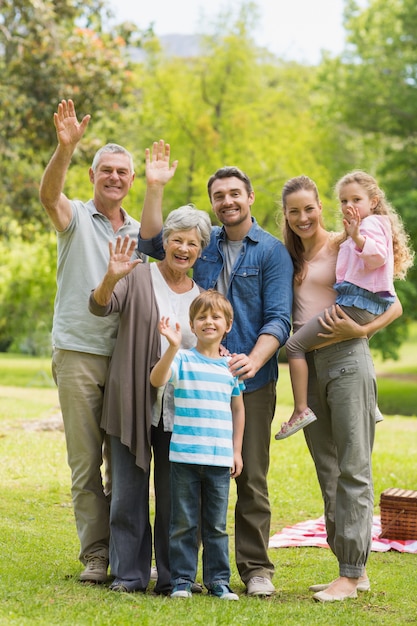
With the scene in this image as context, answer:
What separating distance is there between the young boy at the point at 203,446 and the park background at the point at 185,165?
10.1 inches

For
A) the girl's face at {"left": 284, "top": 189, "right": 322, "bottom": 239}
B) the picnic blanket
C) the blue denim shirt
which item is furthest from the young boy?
the picnic blanket

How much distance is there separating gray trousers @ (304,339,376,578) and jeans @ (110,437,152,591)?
1.09 metres

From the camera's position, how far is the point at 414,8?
23531 mm

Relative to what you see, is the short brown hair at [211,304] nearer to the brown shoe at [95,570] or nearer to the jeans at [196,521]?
the jeans at [196,521]

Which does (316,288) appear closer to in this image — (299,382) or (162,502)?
(299,382)

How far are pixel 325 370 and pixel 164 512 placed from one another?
47.3 inches

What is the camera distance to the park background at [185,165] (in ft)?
16.9

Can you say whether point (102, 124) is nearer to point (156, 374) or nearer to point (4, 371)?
point (4, 371)

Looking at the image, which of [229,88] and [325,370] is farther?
[229,88]

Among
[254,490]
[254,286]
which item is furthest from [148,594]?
[254,286]

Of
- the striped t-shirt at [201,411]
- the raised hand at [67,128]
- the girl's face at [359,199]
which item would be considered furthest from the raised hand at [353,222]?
the raised hand at [67,128]

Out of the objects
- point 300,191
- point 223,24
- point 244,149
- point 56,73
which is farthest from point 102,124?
point 300,191

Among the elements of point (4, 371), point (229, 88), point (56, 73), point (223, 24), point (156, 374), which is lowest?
point (4, 371)

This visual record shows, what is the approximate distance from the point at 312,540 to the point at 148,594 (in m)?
2.49
